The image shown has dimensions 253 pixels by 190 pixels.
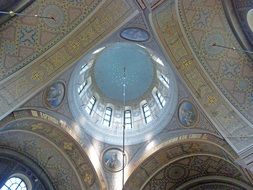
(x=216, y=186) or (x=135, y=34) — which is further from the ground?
(x=135, y=34)

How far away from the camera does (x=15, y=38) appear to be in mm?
9891

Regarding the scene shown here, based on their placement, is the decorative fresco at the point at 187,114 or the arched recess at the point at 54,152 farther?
the arched recess at the point at 54,152

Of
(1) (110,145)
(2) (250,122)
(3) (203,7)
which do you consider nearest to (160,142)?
(1) (110,145)

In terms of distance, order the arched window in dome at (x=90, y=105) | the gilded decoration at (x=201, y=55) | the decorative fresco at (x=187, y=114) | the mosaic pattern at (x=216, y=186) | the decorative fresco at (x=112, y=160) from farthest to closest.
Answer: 1. the arched window in dome at (x=90, y=105)
2. the decorative fresco at (x=112, y=160)
3. the mosaic pattern at (x=216, y=186)
4. the decorative fresco at (x=187, y=114)
5. the gilded decoration at (x=201, y=55)

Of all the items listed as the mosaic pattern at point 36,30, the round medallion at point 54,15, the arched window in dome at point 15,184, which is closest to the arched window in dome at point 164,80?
the mosaic pattern at point 36,30

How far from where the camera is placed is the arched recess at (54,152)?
11820 mm

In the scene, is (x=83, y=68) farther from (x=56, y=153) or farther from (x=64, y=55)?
(x=56, y=153)

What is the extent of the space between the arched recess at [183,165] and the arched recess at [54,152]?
5.97 feet

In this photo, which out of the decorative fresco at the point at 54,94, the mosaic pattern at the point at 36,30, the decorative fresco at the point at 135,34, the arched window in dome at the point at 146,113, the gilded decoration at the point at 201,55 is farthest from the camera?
the arched window in dome at the point at 146,113

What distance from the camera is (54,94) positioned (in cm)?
1152

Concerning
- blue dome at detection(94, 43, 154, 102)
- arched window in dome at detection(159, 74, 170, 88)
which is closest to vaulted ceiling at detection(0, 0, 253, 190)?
arched window in dome at detection(159, 74, 170, 88)

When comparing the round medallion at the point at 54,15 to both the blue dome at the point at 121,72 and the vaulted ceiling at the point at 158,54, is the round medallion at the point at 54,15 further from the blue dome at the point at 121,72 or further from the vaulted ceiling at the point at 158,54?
the blue dome at the point at 121,72

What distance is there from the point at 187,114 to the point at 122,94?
447cm

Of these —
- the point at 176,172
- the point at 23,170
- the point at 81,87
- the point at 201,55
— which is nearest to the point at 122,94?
the point at 81,87
